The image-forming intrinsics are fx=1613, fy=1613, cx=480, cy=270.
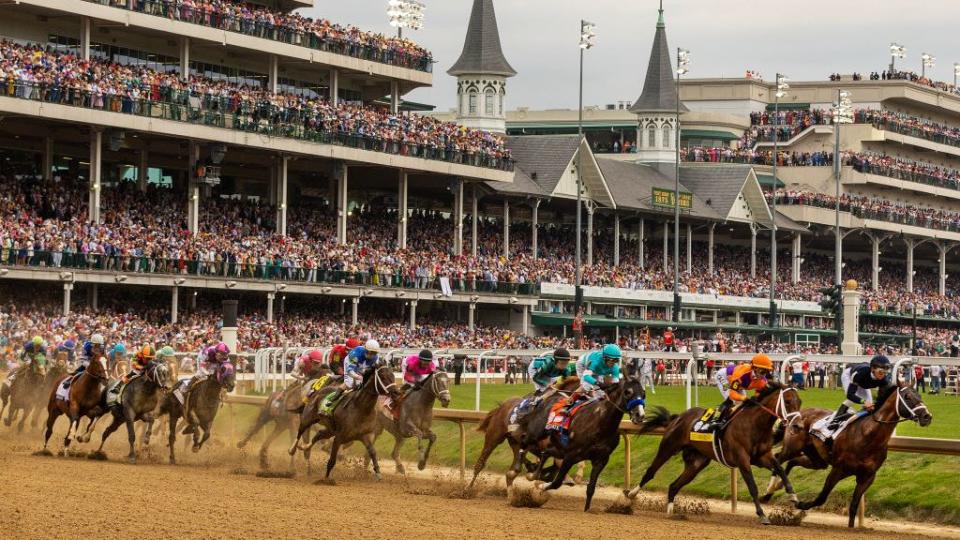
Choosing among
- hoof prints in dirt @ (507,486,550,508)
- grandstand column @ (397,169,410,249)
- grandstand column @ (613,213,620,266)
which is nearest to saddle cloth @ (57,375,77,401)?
hoof prints in dirt @ (507,486,550,508)

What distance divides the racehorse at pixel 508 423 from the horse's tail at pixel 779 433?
2.49m

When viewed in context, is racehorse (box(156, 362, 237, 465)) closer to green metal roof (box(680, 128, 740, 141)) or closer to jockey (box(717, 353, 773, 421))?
jockey (box(717, 353, 773, 421))

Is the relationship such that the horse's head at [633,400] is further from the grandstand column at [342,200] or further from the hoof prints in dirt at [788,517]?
the grandstand column at [342,200]

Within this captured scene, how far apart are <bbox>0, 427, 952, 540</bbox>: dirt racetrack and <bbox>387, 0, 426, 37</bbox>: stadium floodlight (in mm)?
36147

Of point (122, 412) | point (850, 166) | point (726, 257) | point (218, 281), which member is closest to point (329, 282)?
point (218, 281)

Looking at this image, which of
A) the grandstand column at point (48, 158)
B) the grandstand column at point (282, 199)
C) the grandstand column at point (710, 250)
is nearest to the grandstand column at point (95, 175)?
the grandstand column at point (48, 158)

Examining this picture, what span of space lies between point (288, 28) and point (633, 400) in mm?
34082

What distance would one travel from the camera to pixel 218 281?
141 ft

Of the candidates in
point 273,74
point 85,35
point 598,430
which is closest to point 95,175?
point 85,35

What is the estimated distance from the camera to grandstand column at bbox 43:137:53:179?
43.6m

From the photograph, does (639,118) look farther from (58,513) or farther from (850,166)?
(58,513)

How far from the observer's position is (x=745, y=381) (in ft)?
55.6

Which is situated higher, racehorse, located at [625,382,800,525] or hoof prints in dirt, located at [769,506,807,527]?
racehorse, located at [625,382,800,525]

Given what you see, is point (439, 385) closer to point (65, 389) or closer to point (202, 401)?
point (202, 401)
